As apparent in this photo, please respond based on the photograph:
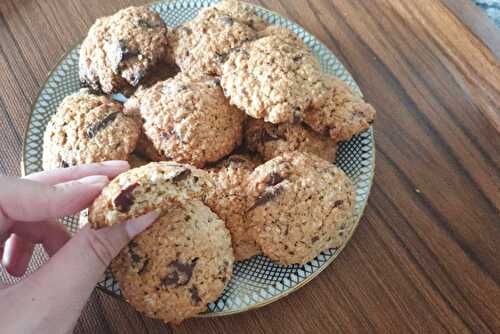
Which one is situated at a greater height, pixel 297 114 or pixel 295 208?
pixel 297 114

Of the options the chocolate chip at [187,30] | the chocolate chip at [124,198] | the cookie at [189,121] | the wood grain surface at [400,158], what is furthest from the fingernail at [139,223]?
the chocolate chip at [187,30]

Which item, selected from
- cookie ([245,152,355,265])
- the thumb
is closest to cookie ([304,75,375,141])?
cookie ([245,152,355,265])

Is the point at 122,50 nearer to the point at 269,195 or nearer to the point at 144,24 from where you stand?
the point at 144,24

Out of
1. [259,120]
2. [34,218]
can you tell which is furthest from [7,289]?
[259,120]

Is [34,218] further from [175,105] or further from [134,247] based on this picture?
[175,105]

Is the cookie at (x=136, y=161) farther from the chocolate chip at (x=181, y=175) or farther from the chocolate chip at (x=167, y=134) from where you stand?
the chocolate chip at (x=181, y=175)

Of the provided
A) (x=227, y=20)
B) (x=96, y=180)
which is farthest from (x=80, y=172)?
(x=227, y=20)
